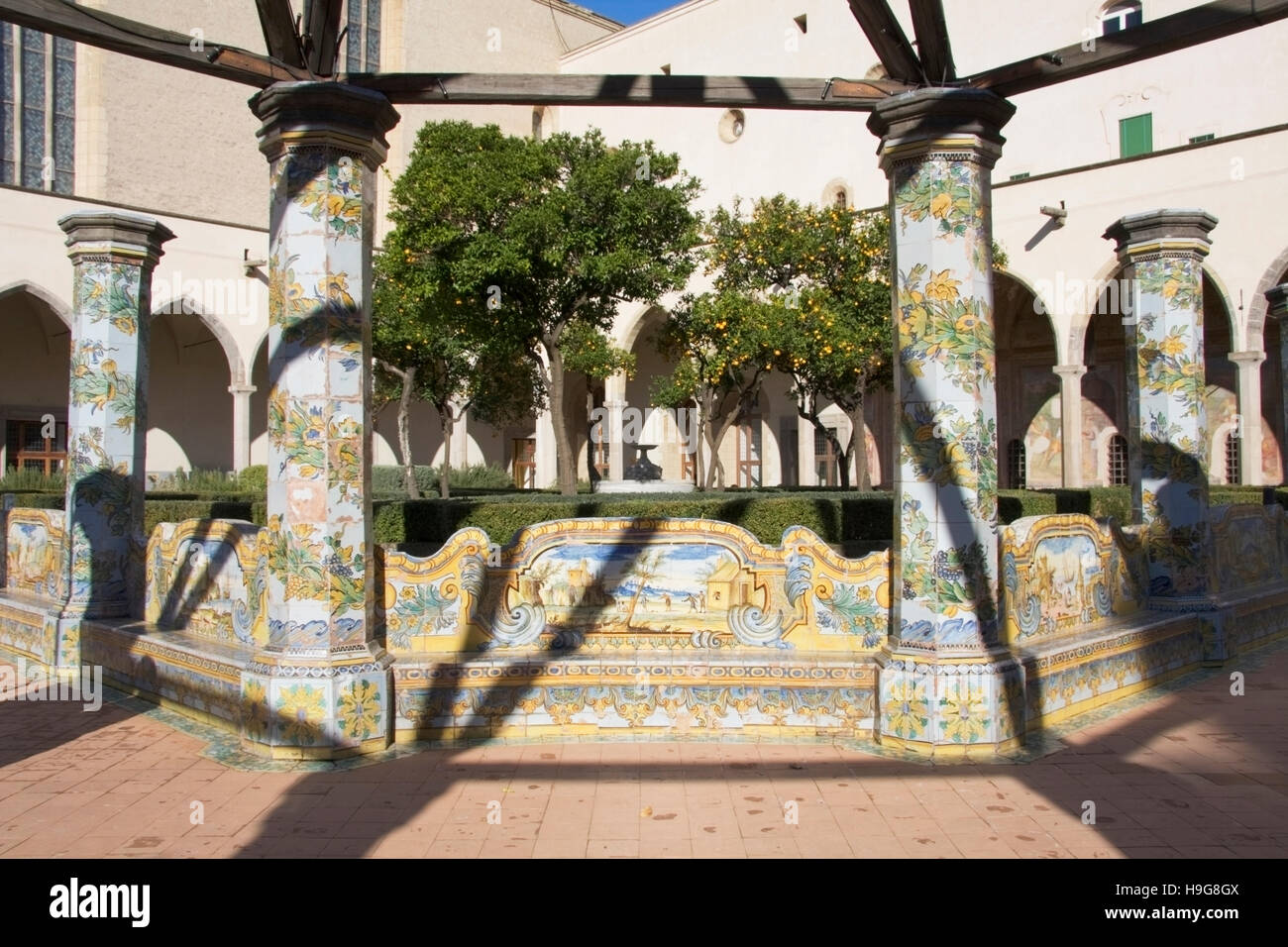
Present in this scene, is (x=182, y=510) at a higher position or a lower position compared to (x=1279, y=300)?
lower

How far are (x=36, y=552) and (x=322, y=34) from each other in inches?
233

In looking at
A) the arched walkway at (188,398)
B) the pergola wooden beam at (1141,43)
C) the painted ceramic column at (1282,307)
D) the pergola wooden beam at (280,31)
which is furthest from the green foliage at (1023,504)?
the arched walkway at (188,398)

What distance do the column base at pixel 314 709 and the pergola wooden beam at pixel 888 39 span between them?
14.2 feet

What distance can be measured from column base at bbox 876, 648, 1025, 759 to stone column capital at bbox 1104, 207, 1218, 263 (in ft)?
13.5

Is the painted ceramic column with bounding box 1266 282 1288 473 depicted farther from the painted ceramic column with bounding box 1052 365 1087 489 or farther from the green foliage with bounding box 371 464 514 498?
the green foliage with bounding box 371 464 514 498

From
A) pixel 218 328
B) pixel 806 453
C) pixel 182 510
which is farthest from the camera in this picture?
pixel 806 453

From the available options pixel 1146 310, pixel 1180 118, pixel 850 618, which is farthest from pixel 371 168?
pixel 1180 118

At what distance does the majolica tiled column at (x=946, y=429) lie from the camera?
216 inches

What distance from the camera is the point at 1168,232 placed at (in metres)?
7.88

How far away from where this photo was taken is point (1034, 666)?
19.0 ft

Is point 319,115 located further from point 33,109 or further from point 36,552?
point 33,109

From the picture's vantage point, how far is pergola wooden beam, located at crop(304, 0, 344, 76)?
543 cm

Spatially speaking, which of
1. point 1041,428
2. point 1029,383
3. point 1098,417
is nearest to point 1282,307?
point 1098,417

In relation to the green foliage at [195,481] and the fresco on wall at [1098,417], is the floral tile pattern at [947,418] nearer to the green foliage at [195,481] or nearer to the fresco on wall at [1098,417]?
the green foliage at [195,481]
